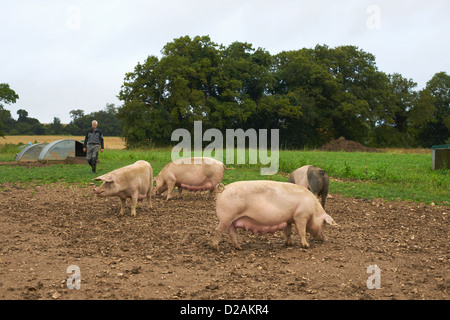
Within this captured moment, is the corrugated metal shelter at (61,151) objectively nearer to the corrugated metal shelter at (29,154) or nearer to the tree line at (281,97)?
the corrugated metal shelter at (29,154)

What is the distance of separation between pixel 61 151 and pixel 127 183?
15.9 m

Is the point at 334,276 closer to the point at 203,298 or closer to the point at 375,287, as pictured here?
the point at 375,287

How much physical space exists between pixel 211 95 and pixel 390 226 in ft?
122

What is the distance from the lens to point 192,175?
36.4 feet

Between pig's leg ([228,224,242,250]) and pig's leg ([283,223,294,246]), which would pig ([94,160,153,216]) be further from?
pig's leg ([283,223,294,246])

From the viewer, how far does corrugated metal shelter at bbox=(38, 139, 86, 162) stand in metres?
22.7

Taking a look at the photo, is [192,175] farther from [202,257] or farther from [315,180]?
[202,257]

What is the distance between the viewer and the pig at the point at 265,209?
6.25 m

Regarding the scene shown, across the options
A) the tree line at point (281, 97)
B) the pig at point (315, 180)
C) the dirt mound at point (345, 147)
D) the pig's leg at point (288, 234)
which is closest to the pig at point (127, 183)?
the pig at point (315, 180)

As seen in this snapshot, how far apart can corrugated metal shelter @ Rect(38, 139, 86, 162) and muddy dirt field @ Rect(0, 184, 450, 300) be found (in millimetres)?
13561

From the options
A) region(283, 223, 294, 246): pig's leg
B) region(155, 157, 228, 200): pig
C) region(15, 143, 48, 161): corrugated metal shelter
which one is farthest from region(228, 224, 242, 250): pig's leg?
region(15, 143, 48, 161): corrugated metal shelter

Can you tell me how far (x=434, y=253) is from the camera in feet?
21.2

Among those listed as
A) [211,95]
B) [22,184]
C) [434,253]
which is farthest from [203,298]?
[211,95]
